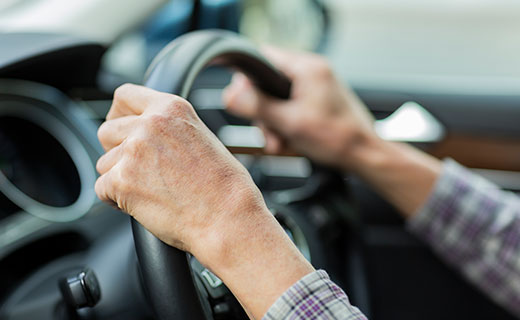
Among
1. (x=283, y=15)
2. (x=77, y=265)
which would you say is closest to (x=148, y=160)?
(x=77, y=265)

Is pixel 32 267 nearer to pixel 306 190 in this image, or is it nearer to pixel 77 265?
pixel 77 265

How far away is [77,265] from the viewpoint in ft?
2.45

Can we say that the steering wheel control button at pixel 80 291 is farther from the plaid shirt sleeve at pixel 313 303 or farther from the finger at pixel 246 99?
the finger at pixel 246 99

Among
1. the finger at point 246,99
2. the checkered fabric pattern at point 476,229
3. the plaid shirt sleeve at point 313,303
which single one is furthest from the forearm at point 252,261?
the checkered fabric pattern at point 476,229

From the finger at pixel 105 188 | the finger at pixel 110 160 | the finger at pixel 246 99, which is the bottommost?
the finger at pixel 246 99

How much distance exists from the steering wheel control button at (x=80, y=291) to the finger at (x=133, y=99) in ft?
0.59

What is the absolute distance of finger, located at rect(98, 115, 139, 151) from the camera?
0.58 metres

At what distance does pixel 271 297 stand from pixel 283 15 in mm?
1676

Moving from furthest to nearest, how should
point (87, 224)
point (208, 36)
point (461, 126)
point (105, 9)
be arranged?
point (461, 126) → point (105, 9) → point (87, 224) → point (208, 36)

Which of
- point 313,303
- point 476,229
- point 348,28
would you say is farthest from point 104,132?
point 348,28

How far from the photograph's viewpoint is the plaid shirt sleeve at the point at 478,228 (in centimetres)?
107

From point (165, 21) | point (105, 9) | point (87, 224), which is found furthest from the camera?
point (165, 21)

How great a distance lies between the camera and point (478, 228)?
1.09 meters

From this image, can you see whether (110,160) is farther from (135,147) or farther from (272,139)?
(272,139)
